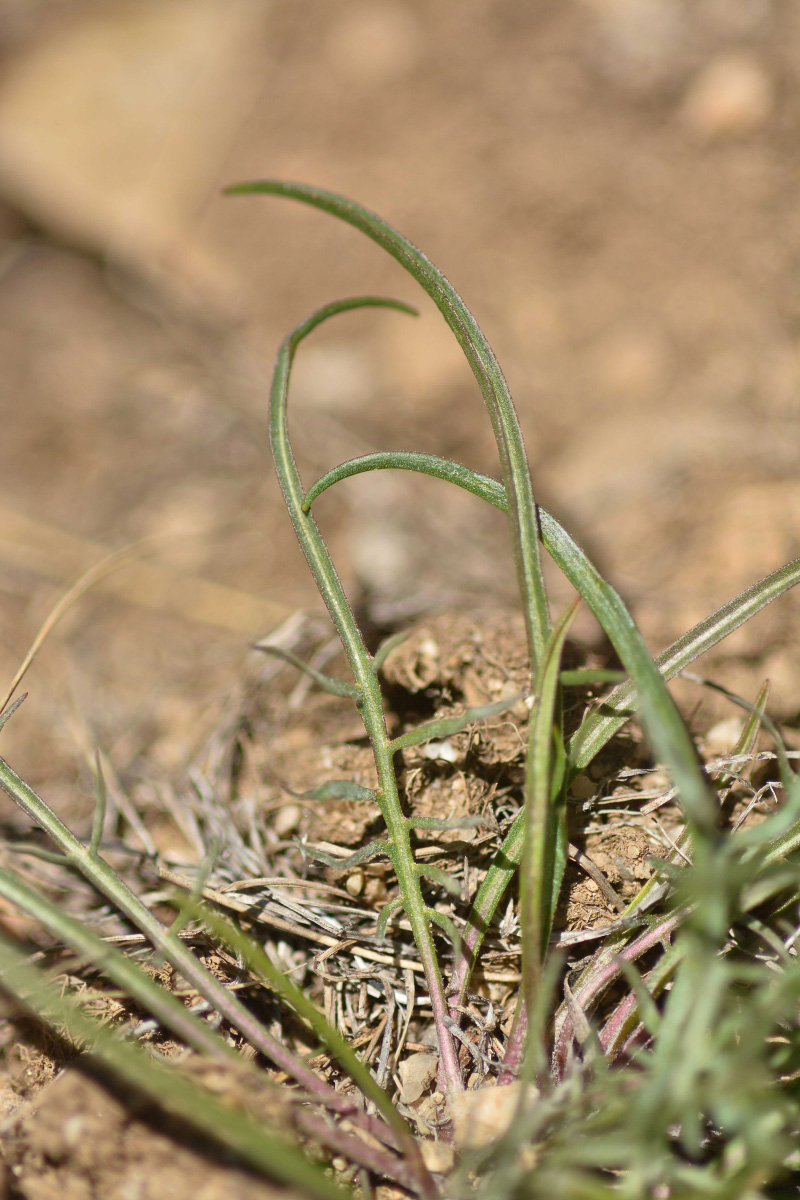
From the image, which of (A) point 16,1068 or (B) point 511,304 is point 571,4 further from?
(A) point 16,1068

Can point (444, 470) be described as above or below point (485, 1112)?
above

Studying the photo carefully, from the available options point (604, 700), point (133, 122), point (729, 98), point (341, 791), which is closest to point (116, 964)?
point (341, 791)

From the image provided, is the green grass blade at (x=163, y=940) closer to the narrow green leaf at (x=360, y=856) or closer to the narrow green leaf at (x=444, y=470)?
the narrow green leaf at (x=360, y=856)

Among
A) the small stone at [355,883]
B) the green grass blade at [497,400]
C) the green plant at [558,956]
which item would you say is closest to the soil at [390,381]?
the small stone at [355,883]

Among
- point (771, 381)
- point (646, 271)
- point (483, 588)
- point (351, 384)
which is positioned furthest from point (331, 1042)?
point (646, 271)

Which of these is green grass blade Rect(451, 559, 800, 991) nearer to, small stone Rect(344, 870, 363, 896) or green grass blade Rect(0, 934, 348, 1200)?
small stone Rect(344, 870, 363, 896)

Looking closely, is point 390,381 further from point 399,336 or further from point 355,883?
point 355,883

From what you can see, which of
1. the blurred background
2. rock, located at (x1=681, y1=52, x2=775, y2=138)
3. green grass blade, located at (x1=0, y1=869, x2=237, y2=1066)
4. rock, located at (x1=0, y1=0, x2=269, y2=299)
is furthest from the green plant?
rock, located at (x1=0, y1=0, x2=269, y2=299)
